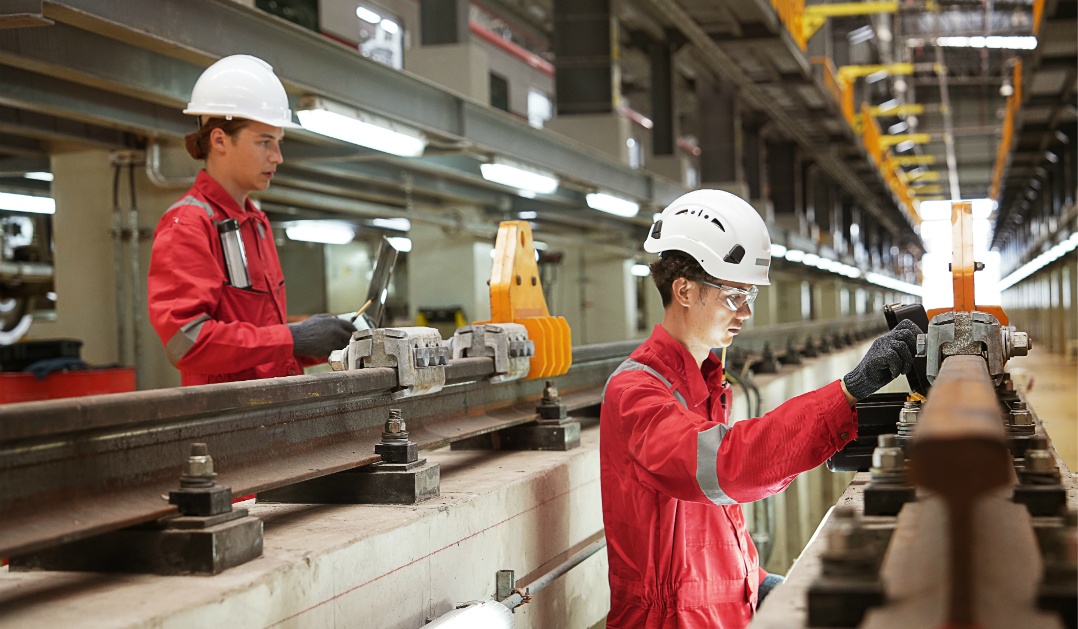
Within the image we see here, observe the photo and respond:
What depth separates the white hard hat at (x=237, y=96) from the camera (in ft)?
11.7

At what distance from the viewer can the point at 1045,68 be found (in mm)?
12461

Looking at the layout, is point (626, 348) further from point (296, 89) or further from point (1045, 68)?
point (1045, 68)

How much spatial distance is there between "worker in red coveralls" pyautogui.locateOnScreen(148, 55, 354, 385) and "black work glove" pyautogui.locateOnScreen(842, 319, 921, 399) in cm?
174

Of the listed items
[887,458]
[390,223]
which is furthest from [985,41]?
[887,458]

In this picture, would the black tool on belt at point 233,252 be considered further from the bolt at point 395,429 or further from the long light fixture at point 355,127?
the long light fixture at point 355,127

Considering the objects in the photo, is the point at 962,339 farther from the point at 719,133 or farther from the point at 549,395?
the point at 719,133

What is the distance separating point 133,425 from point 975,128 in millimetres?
34208

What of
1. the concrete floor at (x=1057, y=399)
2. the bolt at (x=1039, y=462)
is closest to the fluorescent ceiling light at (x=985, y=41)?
the concrete floor at (x=1057, y=399)

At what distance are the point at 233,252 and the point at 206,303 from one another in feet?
0.80

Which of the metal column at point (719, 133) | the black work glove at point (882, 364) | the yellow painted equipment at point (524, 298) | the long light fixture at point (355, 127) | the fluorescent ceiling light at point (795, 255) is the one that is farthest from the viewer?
the fluorescent ceiling light at point (795, 255)

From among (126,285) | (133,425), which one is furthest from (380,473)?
(126,285)

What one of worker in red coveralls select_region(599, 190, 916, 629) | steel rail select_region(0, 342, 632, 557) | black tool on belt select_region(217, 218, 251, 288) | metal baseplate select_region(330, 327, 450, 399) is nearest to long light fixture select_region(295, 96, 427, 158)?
black tool on belt select_region(217, 218, 251, 288)

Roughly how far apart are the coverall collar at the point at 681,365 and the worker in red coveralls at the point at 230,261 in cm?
115

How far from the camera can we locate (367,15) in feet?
41.1
